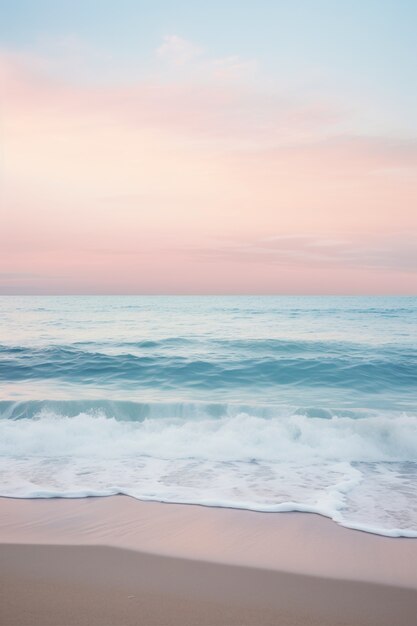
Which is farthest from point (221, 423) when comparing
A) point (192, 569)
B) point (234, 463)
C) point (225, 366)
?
point (225, 366)

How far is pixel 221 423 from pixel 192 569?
6.20 m

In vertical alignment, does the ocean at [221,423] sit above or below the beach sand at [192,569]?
below

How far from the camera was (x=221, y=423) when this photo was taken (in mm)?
10234

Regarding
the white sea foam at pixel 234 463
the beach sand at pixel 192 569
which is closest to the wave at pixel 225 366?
the white sea foam at pixel 234 463

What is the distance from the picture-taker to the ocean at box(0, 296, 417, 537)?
6.37m

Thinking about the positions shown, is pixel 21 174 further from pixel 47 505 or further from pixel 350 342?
pixel 350 342

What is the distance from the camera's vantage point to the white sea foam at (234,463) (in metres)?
6.01

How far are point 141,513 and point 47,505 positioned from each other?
109cm

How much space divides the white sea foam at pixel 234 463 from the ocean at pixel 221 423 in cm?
3

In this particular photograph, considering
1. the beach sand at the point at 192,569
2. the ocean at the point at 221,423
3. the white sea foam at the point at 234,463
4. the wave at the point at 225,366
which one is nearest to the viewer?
the beach sand at the point at 192,569

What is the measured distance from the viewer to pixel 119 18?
10.9 metres

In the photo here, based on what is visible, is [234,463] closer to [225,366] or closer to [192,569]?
[192,569]

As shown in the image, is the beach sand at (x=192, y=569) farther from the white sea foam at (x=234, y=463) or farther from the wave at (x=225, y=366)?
the wave at (x=225, y=366)

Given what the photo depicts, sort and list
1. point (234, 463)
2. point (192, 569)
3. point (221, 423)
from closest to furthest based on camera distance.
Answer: point (192, 569)
point (234, 463)
point (221, 423)
